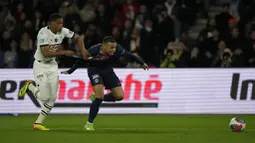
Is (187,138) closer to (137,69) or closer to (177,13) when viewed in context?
(137,69)

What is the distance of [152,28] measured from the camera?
2409 centimetres

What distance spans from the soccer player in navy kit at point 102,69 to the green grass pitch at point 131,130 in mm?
621

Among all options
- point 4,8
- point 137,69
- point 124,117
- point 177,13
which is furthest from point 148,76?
point 4,8

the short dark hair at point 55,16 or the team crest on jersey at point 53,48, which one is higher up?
the short dark hair at point 55,16

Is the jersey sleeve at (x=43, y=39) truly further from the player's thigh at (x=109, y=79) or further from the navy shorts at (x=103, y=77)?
the player's thigh at (x=109, y=79)

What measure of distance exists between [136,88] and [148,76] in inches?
21.0

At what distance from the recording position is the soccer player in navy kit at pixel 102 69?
15289 millimetres

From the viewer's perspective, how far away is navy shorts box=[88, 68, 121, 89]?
51.3 feet

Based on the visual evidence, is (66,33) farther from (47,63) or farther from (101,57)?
(101,57)

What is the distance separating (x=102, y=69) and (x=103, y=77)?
184 mm

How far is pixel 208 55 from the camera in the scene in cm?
2267

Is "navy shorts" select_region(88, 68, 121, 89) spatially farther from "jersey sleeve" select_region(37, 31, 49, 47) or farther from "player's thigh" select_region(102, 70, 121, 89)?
"jersey sleeve" select_region(37, 31, 49, 47)

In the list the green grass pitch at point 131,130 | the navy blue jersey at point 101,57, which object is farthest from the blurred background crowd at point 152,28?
the navy blue jersey at point 101,57

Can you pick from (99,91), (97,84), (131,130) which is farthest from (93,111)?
(131,130)
